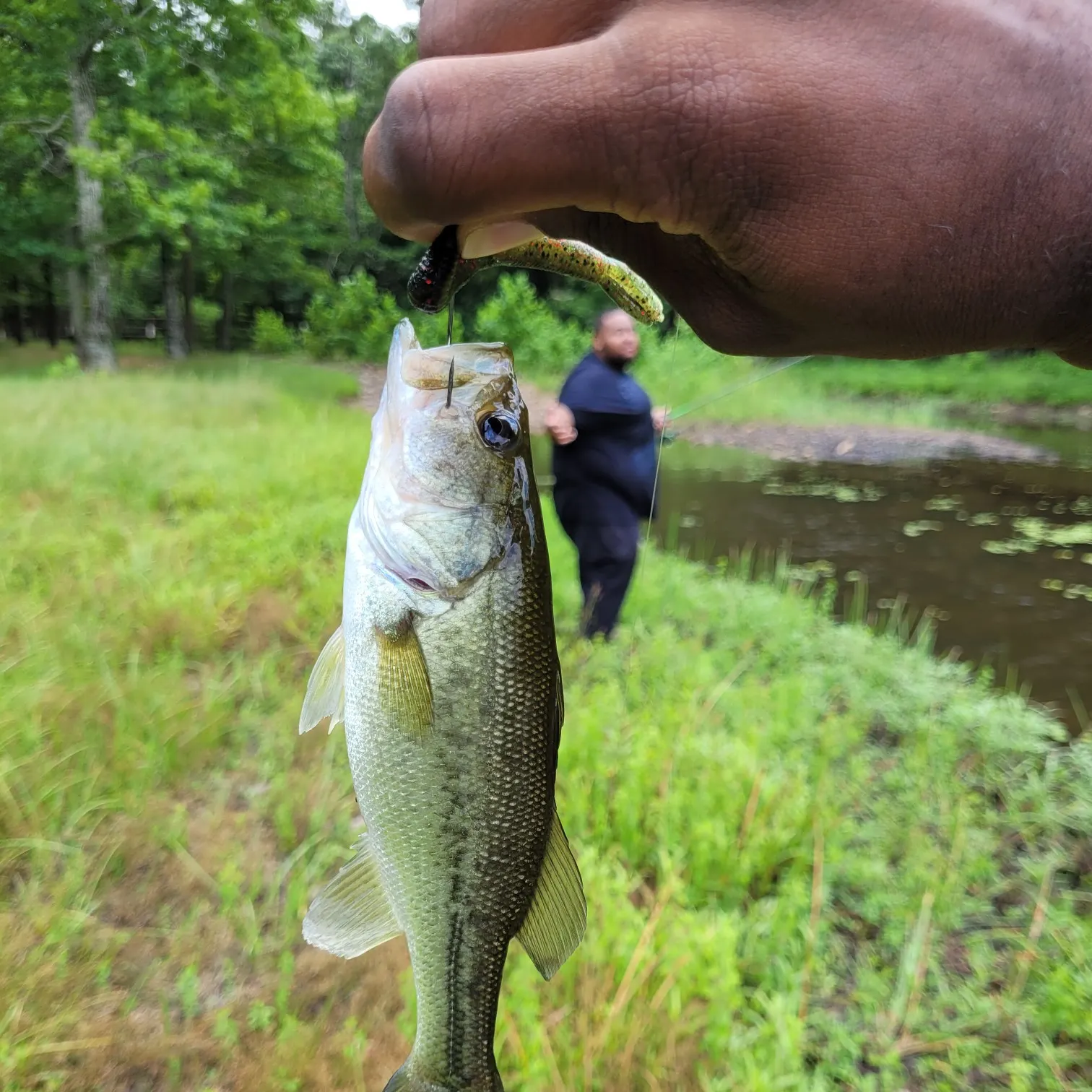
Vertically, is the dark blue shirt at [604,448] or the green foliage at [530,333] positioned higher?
the green foliage at [530,333]

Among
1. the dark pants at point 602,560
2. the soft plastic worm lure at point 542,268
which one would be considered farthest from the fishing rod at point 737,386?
the dark pants at point 602,560

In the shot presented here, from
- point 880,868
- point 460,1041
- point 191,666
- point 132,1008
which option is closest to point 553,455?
point 191,666

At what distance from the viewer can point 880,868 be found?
3.19 m

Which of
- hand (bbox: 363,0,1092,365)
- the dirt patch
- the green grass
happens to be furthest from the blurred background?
the dirt patch

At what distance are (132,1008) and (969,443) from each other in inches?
798

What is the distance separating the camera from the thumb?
87cm

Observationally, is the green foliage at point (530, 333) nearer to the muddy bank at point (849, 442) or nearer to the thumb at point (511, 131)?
the muddy bank at point (849, 442)

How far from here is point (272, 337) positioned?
29469 millimetres

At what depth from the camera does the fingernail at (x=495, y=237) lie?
114 cm

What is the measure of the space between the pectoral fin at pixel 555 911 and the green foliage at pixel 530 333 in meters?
16.0

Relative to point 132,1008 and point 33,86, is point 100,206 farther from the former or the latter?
point 132,1008

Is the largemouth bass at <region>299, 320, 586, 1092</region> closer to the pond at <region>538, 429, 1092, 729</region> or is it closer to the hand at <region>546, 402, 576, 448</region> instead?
the hand at <region>546, 402, 576, 448</region>

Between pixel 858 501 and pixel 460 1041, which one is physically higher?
pixel 460 1041

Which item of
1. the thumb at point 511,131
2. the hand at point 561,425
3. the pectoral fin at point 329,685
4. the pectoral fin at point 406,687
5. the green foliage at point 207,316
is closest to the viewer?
the thumb at point 511,131
